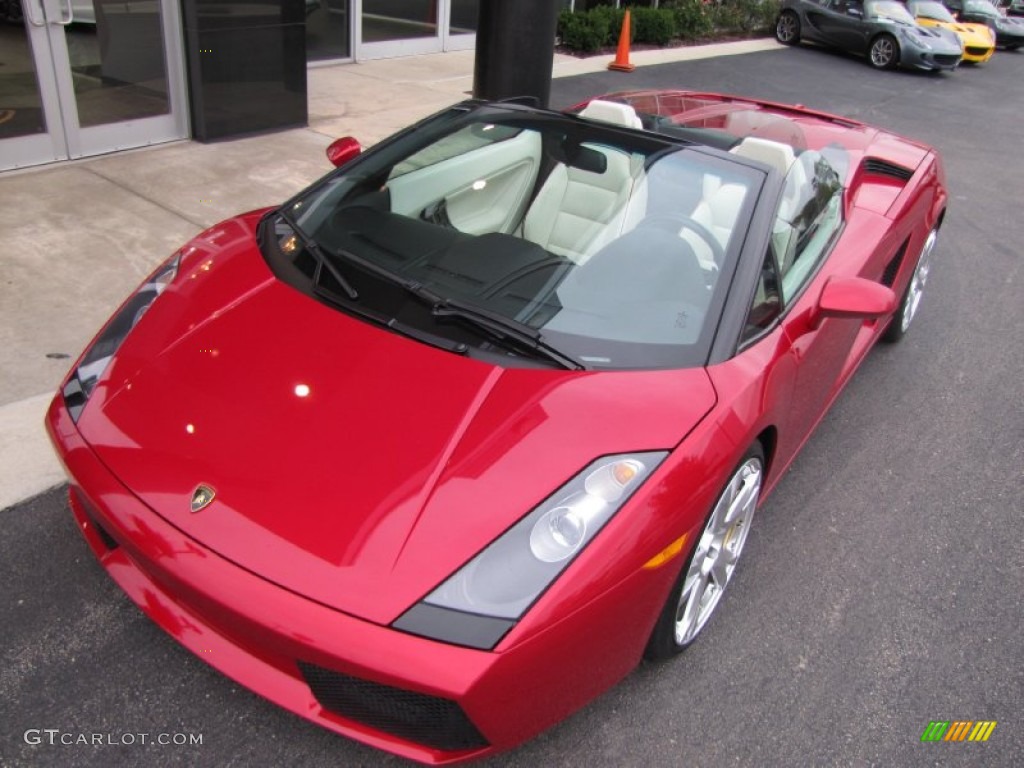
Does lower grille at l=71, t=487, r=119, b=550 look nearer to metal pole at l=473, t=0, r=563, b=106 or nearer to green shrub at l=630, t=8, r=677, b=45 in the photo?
metal pole at l=473, t=0, r=563, b=106

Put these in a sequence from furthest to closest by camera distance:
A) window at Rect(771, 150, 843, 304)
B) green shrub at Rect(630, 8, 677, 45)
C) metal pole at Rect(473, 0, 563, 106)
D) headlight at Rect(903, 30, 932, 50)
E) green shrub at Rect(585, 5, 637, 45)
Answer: headlight at Rect(903, 30, 932, 50) → green shrub at Rect(630, 8, 677, 45) → green shrub at Rect(585, 5, 637, 45) → metal pole at Rect(473, 0, 563, 106) → window at Rect(771, 150, 843, 304)

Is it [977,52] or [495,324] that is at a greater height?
[495,324]

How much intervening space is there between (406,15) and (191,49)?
4883 millimetres

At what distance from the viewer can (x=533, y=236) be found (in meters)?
2.77

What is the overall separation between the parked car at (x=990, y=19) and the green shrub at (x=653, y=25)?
963 centimetres

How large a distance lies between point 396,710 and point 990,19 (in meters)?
22.6

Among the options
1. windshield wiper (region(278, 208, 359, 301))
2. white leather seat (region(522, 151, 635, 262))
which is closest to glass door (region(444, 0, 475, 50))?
white leather seat (region(522, 151, 635, 262))

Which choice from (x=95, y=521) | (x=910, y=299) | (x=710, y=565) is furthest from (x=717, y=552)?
(x=910, y=299)

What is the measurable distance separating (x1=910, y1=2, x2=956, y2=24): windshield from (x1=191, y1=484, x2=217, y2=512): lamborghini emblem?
58.0 feet

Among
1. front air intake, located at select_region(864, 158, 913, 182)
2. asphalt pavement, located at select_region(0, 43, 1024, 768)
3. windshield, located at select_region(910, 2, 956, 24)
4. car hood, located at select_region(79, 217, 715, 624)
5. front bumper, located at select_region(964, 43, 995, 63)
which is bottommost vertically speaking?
asphalt pavement, located at select_region(0, 43, 1024, 768)

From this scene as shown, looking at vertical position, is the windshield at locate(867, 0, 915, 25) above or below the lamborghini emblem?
above

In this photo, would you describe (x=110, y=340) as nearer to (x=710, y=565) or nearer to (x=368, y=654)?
(x=368, y=654)

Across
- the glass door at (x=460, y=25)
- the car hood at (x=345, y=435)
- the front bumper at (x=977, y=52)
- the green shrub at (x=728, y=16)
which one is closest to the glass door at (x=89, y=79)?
the car hood at (x=345, y=435)

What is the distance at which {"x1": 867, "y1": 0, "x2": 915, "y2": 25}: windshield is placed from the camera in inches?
567
